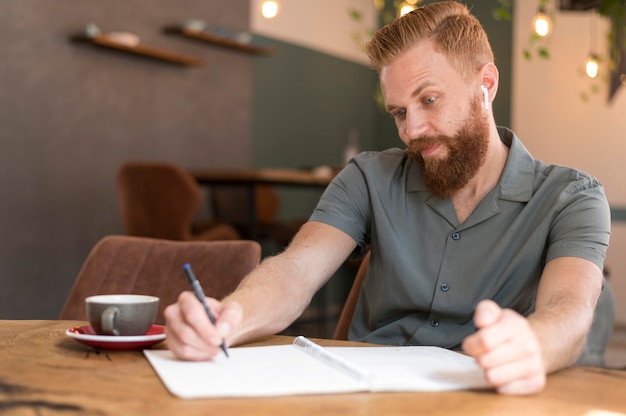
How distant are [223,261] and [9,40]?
120 inches

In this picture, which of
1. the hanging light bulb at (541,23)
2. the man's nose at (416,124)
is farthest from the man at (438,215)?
the hanging light bulb at (541,23)

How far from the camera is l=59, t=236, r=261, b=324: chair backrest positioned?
1.90 meters

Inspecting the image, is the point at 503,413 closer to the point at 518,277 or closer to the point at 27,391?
the point at 27,391

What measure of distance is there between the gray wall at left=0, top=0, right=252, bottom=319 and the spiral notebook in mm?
3586

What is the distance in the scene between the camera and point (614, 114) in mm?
6883

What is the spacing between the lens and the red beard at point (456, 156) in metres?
1.67

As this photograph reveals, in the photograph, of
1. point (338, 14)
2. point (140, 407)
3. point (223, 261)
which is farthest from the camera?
point (338, 14)

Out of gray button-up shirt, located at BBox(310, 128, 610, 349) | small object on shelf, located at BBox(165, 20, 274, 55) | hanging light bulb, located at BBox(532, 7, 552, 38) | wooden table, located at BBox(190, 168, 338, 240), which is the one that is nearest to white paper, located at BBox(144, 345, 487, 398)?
gray button-up shirt, located at BBox(310, 128, 610, 349)

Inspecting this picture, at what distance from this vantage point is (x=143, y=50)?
5.08 meters

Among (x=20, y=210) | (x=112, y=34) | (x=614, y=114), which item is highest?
(x=112, y=34)

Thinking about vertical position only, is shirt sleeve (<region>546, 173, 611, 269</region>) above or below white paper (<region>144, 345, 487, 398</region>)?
above

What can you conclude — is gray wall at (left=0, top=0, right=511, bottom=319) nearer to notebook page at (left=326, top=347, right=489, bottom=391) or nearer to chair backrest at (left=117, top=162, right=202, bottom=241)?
chair backrest at (left=117, top=162, right=202, bottom=241)

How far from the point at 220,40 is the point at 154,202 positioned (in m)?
1.77

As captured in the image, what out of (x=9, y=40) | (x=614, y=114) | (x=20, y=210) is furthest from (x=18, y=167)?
(x=614, y=114)
